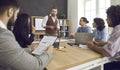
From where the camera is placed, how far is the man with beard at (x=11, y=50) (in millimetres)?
991

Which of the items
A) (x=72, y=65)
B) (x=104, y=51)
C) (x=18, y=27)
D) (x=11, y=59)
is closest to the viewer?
(x=11, y=59)

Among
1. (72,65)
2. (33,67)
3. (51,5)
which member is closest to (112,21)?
(72,65)

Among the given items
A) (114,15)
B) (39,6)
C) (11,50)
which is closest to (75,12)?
(39,6)

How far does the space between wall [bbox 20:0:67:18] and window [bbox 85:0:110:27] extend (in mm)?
1085

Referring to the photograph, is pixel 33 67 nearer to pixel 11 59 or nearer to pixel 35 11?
pixel 11 59

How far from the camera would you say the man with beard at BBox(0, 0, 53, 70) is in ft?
3.25

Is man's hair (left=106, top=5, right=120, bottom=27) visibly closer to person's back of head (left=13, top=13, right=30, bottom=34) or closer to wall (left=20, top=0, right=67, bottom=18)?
person's back of head (left=13, top=13, right=30, bottom=34)

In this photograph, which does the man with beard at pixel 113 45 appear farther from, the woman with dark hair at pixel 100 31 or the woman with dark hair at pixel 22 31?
the woman with dark hair at pixel 100 31

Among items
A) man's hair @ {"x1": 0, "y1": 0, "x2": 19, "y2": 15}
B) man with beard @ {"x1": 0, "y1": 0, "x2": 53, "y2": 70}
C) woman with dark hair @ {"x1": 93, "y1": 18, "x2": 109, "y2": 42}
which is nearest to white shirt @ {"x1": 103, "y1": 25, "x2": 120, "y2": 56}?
man with beard @ {"x1": 0, "y1": 0, "x2": 53, "y2": 70}

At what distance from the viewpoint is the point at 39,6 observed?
21.4 ft

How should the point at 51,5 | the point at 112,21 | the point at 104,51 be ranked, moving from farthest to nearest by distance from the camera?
1. the point at 51,5
2. the point at 112,21
3. the point at 104,51

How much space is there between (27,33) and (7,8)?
1.64 metres

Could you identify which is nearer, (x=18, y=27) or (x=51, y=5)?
(x=18, y=27)

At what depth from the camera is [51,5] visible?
22.2ft
